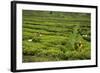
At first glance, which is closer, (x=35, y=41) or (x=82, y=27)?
(x=35, y=41)

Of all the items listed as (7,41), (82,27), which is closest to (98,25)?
(82,27)

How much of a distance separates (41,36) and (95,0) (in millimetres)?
567

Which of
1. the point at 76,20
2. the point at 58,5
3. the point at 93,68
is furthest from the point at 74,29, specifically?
the point at 93,68

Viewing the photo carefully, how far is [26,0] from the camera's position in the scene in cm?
158

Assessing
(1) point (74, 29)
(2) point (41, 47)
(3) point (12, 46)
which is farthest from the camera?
(1) point (74, 29)

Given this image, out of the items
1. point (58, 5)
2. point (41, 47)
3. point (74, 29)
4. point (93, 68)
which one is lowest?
point (93, 68)

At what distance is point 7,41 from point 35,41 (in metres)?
0.21

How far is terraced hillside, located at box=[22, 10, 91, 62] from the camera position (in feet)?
5.25

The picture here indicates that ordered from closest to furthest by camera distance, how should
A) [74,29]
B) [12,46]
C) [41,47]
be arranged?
1. [12,46]
2. [41,47]
3. [74,29]

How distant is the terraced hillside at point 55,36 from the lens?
1.60 metres

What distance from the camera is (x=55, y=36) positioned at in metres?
1.68

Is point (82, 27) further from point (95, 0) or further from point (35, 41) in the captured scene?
point (35, 41)

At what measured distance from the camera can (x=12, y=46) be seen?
1529mm

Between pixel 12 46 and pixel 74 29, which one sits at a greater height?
pixel 74 29
